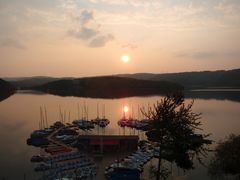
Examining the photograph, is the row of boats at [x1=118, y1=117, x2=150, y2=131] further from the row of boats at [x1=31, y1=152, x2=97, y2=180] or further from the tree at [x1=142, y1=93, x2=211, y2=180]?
the tree at [x1=142, y1=93, x2=211, y2=180]

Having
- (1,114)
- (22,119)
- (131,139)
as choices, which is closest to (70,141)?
(131,139)

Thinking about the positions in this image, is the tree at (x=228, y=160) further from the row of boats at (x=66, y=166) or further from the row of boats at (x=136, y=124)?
the row of boats at (x=136, y=124)

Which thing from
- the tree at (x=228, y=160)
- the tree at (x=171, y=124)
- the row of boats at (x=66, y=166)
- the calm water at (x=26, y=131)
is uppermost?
the tree at (x=171, y=124)

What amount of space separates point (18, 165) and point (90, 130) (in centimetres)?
2897

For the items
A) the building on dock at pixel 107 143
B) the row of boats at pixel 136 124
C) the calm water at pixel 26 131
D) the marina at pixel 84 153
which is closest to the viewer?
the marina at pixel 84 153

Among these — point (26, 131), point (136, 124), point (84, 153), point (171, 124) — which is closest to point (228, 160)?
point (171, 124)

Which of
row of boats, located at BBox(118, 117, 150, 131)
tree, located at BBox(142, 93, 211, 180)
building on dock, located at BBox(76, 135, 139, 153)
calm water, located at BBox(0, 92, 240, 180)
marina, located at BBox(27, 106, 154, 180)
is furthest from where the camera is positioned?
row of boats, located at BBox(118, 117, 150, 131)

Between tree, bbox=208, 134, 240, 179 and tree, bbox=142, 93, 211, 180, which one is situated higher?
tree, bbox=142, 93, 211, 180

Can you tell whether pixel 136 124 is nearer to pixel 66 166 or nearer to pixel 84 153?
pixel 84 153

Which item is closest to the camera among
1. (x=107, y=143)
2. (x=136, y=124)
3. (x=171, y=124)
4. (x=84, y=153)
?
(x=171, y=124)

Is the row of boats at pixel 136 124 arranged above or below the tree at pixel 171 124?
below

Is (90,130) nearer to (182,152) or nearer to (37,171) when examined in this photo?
(37,171)

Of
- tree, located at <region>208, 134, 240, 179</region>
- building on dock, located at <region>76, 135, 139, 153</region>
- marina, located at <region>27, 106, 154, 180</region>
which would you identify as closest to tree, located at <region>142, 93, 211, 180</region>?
tree, located at <region>208, 134, 240, 179</region>

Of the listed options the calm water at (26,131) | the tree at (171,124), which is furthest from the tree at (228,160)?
the calm water at (26,131)
